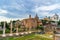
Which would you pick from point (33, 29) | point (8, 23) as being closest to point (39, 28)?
point (33, 29)

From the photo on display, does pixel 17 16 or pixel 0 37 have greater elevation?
pixel 17 16

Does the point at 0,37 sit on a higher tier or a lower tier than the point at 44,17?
lower

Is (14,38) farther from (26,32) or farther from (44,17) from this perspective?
(44,17)

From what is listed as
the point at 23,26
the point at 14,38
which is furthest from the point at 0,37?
the point at 23,26

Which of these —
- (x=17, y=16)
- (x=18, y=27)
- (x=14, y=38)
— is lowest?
(x=14, y=38)

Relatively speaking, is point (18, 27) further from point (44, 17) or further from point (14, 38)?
point (44, 17)

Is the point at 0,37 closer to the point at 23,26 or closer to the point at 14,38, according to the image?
the point at 14,38

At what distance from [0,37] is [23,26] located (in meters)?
0.73

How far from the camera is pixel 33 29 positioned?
5.04 meters

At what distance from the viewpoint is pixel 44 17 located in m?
5.07

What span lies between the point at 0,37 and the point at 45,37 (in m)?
1.25

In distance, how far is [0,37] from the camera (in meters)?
4.84

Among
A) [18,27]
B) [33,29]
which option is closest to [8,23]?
[18,27]

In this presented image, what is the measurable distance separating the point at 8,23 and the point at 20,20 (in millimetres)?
359
